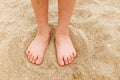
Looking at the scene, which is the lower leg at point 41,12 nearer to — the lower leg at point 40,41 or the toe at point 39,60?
the lower leg at point 40,41

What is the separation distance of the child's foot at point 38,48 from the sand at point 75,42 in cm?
3

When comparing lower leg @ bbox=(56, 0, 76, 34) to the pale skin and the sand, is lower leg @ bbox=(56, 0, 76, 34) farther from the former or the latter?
the sand

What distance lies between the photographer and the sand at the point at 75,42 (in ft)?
4.43

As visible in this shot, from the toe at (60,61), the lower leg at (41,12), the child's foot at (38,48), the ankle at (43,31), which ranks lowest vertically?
the toe at (60,61)

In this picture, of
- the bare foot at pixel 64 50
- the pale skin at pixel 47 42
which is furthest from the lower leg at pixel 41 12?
the bare foot at pixel 64 50

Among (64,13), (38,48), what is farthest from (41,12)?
(38,48)

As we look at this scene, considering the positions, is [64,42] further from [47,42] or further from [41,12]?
[41,12]

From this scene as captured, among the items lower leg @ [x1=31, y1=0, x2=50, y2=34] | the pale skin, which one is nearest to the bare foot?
the pale skin

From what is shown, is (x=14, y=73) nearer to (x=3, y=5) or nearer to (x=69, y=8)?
(x=69, y=8)

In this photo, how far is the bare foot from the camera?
4.59 ft

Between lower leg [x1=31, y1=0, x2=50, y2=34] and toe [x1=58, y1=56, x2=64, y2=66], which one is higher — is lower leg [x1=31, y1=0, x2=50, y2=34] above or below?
above

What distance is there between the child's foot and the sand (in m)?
0.03

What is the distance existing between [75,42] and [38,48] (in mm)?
237

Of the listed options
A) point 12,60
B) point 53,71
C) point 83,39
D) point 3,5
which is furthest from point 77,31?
point 3,5
